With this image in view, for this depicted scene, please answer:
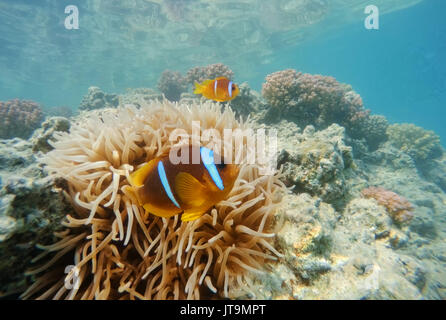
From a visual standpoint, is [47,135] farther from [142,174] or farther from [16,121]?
[16,121]

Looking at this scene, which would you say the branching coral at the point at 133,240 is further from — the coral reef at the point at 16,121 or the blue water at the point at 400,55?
the blue water at the point at 400,55

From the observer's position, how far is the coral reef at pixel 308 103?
5.33 meters

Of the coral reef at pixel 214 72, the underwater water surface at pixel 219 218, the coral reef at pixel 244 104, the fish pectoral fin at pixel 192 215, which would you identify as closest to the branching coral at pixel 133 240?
the underwater water surface at pixel 219 218

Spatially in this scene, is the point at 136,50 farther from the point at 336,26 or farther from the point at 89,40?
the point at 336,26

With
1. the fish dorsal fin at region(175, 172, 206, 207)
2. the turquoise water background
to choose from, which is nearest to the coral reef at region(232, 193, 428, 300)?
the fish dorsal fin at region(175, 172, 206, 207)

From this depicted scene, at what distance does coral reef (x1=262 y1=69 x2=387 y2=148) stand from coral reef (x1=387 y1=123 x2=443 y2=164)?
3600 mm

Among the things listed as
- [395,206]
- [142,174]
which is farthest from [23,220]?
[395,206]

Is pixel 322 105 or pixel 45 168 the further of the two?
pixel 322 105

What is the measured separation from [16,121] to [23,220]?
829 cm

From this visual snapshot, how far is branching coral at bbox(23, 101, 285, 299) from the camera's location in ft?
4.61

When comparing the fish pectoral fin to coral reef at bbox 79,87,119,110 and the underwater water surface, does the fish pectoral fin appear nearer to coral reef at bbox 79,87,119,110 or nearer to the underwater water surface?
the underwater water surface

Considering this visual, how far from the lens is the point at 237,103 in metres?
6.04
